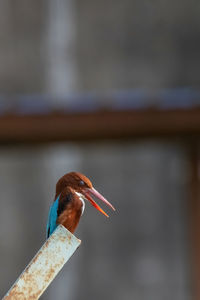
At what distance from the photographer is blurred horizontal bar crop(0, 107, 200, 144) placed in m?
1.12

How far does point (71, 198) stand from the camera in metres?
0.19

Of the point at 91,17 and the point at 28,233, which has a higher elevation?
the point at 91,17

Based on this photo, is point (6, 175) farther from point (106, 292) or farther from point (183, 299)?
point (183, 299)

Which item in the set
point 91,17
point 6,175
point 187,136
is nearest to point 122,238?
point 6,175

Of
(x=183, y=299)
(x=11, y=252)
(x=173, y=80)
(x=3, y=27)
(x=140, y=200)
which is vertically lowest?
(x=183, y=299)

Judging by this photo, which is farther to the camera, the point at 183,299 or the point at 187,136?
the point at 183,299

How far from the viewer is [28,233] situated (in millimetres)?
2795

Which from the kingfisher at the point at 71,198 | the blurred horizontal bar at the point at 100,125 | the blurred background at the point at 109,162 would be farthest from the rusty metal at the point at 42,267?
the blurred background at the point at 109,162

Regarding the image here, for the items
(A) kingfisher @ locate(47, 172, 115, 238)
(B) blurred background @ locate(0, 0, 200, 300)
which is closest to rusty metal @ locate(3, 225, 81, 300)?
(A) kingfisher @ locate(47, 172, 115, 238)

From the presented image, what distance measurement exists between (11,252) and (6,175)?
33 cm

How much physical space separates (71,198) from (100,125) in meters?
1.02

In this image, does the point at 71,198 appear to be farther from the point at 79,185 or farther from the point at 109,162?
the point at 109,162

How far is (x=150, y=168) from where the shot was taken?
2.76m

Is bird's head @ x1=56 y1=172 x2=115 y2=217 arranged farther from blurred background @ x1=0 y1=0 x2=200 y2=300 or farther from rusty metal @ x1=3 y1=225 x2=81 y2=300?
blurred background @ x1=0 y1=0 x2=200 y2=300
